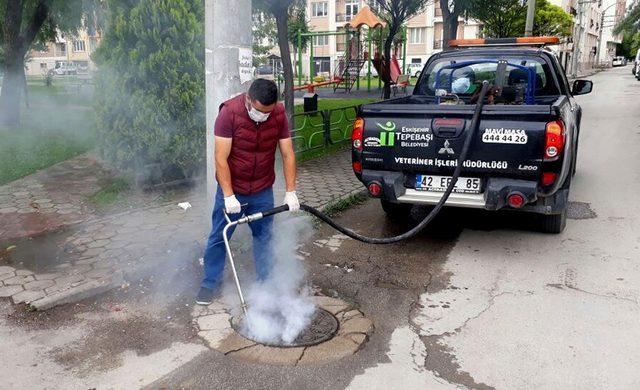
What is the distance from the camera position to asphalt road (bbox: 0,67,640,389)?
3170mm

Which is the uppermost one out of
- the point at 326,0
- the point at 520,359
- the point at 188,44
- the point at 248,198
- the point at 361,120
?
the point at 326,0

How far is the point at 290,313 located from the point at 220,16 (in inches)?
98.0

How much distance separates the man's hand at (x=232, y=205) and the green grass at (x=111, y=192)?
341cm

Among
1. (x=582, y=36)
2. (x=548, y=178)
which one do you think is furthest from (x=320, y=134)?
(x=582, y=36)

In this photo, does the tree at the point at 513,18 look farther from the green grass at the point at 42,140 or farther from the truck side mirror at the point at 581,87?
A: the green grass at the point at 42,140

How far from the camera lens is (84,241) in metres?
5.33

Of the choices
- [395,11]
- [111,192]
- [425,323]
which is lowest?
[425,323]

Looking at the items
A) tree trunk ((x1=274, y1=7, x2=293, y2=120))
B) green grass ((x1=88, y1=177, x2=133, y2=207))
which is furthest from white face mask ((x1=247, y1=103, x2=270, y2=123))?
tree trunk ((x1=274, y1=7, x2=293, y2=120))

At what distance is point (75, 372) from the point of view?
321 centimetres

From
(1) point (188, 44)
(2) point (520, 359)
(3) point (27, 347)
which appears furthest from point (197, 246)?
(2) point (520, 359)

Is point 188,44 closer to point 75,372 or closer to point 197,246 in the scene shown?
point 197,246

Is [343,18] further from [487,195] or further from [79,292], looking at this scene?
[79,292]

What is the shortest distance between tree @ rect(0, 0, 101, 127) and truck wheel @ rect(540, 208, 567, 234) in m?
10.5

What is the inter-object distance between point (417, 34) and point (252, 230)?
53012 millimetres
